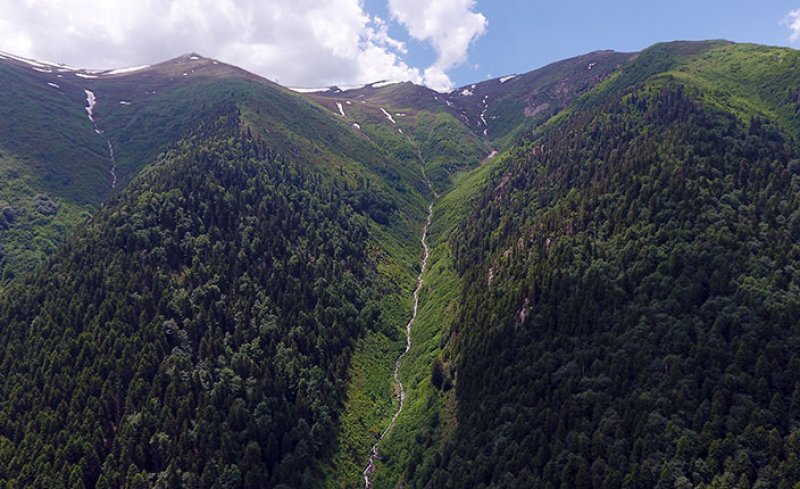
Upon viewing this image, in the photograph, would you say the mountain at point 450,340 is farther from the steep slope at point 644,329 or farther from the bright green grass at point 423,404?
the bright green grass at point 423,404

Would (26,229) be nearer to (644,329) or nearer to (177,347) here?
(177,347)

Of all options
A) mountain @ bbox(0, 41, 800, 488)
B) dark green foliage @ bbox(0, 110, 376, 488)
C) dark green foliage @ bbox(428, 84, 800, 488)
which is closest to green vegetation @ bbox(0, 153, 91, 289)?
mountain @ bbox(0, 41, 800, 488)

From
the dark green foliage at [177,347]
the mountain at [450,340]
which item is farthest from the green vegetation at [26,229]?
the dark green foliage at [177,347]

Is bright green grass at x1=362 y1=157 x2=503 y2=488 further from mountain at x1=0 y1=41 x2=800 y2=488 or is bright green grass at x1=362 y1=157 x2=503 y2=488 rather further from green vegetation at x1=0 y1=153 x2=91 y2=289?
green vegetation at x1=0 y1=153 x2=91 y2=289

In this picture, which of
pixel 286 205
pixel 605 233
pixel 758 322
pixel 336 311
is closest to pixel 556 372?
pixel 758 322

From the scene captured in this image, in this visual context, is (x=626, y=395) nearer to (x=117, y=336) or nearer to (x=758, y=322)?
(x=758, y=322)

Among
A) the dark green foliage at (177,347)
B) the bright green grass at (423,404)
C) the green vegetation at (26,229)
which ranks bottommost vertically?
the bright green grass at (423,404)

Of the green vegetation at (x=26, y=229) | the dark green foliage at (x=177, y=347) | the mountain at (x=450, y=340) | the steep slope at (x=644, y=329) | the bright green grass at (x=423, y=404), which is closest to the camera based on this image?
the steep slope at (x=644, y=329)
